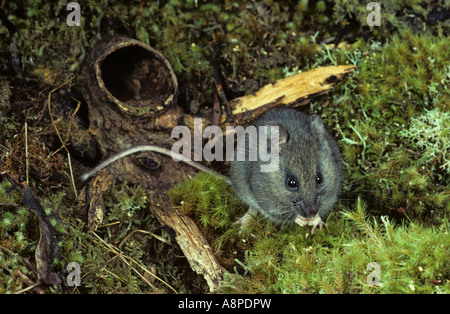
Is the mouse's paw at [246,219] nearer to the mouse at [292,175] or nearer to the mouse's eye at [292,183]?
the mouse at [292,175]

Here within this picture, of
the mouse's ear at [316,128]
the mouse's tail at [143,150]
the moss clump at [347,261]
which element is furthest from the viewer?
the mouse's tail at [143,150]

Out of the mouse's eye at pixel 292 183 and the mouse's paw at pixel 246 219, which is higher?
the mouse's eye at pixel 292 183

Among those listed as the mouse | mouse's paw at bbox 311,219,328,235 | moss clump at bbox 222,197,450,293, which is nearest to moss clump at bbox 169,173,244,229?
the mouse

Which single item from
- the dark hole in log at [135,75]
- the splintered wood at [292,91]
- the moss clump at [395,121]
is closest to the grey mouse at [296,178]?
the splintered wood at [292,91]

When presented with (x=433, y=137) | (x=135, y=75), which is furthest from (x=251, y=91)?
(x=433, y=137)

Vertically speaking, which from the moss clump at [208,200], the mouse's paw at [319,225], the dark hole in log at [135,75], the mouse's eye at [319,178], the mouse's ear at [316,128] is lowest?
the mouse's paw at [319,225]

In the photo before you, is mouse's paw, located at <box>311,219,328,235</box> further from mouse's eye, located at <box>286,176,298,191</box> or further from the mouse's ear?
the mouse's ear

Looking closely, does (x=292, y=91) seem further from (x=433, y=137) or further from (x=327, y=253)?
(x=327, y=253)

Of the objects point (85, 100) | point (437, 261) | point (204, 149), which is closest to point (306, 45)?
point (204, 149)
